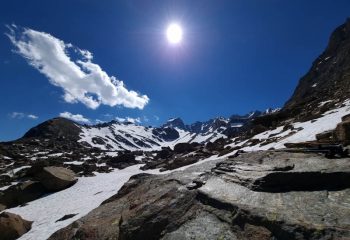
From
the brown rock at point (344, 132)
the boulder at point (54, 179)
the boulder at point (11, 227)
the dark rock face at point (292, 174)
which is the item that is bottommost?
the boulder at point (11, 227)

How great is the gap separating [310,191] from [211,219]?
11.7ft

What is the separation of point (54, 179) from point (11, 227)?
19.3 metres

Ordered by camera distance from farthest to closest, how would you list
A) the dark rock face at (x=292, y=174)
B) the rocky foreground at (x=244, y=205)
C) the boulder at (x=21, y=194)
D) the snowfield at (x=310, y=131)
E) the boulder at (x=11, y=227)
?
the boulder at (x=21, y=194) < the snowfield at (x=310, y=131) < the boulder at (x=11, y=227) < the dark rock face at (x=292, y=174) < the rocky foreground at (x=244, y=205)

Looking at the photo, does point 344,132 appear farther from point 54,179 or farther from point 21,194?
point 21,194

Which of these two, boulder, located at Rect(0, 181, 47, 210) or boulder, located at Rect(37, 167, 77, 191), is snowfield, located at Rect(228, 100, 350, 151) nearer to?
boulder, located at Rect(37, 167, 77, 191)

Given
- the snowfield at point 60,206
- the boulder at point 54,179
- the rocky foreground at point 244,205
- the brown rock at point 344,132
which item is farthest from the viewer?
the boulder at point 54,179

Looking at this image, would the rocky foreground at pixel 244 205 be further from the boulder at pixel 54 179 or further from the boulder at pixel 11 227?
the boulder at pixel 54 179

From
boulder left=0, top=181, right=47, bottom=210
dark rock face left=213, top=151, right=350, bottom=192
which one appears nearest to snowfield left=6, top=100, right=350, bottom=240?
boulder left=0, top=181, right=47, bottom=210

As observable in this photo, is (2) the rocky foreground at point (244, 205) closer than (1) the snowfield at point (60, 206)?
Yes

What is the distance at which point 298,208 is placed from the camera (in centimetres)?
933

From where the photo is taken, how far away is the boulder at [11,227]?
23.6 metres

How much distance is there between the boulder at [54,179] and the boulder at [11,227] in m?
17.4

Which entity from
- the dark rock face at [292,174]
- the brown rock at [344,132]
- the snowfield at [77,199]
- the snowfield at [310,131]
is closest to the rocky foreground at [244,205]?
the dark rock face at [292,174]

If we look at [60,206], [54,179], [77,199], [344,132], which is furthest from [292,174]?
[54,179]
